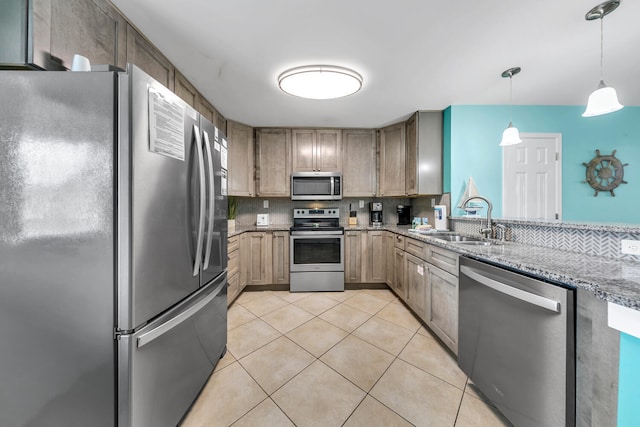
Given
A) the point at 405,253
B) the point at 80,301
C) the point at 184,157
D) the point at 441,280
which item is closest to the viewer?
the point at 80,301

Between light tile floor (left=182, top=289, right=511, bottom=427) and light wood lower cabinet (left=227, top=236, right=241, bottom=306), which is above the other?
light wood lower cabinet (left=227, top=236, right=241, bottom=306)

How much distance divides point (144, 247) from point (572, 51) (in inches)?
126

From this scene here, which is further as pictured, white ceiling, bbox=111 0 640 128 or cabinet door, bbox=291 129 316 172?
cabinet door, bbox=291 129 316 172

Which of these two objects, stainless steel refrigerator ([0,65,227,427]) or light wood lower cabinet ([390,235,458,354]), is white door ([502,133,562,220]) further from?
stainless steel refrigerator ([0,65,227,427])

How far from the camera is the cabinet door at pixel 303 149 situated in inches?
134

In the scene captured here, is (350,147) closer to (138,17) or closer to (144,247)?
(138,17)

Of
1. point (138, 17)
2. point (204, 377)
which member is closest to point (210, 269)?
point (204, 377)

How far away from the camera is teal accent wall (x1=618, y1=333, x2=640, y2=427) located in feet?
2.25

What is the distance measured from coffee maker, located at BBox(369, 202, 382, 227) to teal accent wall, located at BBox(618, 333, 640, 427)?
2817 mm

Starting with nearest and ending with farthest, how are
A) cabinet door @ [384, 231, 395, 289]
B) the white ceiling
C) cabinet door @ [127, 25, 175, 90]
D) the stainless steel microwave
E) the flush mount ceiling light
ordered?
Result: the white ceiling
cabinet door @ [127, 25, 175, 90]
the flush mount ceiling light
cabinet door @ [384, 231, 395, 289]
the stainless steel microwave

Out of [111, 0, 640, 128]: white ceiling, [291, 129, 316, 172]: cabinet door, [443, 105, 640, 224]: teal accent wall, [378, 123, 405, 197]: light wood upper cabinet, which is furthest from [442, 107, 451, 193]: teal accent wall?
[291, 129, 316, 172]: cabinet door

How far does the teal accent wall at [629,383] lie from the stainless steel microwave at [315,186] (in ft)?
9.24

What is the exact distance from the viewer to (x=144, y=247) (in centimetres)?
92

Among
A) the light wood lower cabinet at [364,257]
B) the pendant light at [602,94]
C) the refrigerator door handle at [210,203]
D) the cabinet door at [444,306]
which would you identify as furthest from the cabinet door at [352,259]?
the pendant light at [602,94]
